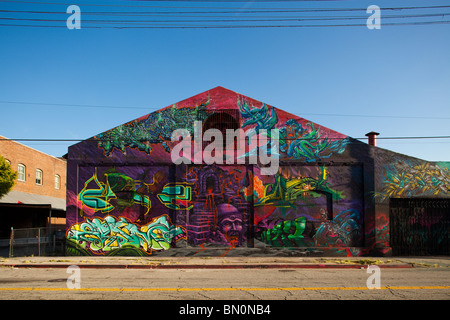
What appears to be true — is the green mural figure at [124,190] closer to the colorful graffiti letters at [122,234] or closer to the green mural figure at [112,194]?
the green mural figure at [112,194]

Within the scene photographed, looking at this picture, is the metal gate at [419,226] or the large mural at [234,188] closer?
the large mural at [234,188]

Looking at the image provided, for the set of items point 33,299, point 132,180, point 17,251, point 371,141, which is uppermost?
point 371,141

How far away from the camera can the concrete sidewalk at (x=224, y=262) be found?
523 inches

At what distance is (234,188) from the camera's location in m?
16.2

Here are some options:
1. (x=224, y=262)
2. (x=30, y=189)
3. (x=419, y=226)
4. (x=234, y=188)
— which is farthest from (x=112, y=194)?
(x=30, y=189)

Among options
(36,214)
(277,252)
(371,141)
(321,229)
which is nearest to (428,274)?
(321,229)

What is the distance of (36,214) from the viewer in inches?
1252

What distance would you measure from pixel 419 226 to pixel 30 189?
31777mm

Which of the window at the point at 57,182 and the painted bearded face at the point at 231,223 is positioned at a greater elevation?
the window at the point at 57,182

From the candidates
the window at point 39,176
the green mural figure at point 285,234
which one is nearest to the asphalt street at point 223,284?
the green mural figure at point 285,234

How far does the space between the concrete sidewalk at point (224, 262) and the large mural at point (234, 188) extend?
2.93 feet
